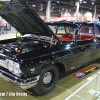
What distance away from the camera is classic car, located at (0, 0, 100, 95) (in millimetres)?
2424

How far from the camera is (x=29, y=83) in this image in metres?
2.38

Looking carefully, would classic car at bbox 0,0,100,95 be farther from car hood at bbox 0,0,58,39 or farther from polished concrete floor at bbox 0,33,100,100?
polished concrete floor at bbox 0,33,100,100

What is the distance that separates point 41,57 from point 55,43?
628 millimetres

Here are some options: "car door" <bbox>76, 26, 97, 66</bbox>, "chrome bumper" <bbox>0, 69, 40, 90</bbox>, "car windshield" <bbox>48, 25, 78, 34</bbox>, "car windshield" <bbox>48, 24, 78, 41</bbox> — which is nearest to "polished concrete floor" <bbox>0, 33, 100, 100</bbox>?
"chrome bumper" <bbox>0, 69, 40, 90</bbox>

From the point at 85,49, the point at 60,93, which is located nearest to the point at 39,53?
the point at 60,93

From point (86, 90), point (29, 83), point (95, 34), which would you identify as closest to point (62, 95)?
point (86, 90)

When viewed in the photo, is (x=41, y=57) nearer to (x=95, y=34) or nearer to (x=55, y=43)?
(x=55, y=43)

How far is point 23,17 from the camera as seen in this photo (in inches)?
125

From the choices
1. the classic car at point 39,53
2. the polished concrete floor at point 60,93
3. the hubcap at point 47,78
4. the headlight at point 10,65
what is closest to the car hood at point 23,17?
the classic car at point 39,53

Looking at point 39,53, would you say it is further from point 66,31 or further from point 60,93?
point 66,31

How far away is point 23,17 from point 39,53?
42.9 inches

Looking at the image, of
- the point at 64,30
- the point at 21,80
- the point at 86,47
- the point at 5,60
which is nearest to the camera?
the point at 21,80

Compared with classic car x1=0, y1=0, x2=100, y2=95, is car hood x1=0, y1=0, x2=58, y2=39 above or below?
above

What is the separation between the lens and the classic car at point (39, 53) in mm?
2424
